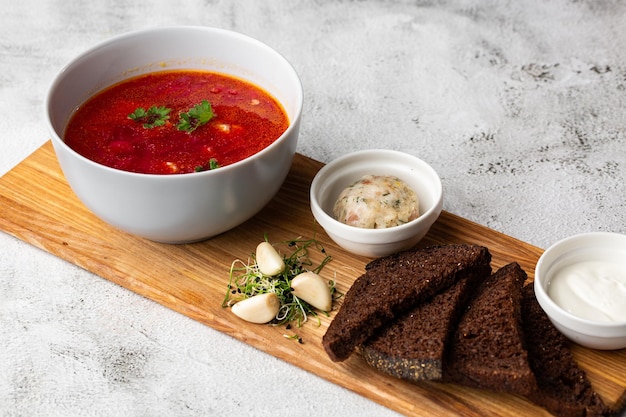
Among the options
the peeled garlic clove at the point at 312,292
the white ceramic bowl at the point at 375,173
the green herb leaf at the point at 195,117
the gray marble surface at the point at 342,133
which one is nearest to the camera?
the gray marble surface at the point at 342,133

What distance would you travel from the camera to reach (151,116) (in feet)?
12.4

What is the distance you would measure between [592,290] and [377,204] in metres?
0.90

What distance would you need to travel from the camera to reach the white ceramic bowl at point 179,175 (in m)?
3.37

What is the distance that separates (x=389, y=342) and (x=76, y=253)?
4.57ft

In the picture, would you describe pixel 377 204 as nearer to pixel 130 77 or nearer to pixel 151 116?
pixel 151 116

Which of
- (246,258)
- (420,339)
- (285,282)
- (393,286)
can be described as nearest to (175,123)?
(246,258)

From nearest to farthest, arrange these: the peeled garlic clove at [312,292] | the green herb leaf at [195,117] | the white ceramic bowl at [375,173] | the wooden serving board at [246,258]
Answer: the wooden serving board at [246,258] → the peeled garlic clove at [312,292] → the white ceramic bowl at [375,173] → the green herb leaf at [195,117]

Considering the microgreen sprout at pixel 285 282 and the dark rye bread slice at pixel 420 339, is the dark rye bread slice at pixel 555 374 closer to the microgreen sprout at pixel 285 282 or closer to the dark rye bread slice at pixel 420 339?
the dark rye bread slice at pixel 420 339

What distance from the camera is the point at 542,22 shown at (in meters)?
5.59

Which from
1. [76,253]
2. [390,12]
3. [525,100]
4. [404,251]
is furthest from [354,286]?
[390,12]

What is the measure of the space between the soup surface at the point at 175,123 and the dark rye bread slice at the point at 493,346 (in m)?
1.12

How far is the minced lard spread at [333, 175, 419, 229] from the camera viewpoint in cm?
357

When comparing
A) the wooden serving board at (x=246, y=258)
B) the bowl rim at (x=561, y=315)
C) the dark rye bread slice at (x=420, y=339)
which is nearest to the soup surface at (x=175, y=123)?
the wooden serving board at (x=246, y=258)

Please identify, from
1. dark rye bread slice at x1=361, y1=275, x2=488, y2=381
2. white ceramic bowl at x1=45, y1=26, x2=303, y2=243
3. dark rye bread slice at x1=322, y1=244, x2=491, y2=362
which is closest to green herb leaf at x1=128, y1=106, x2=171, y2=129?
white ceramic bowl at x1=45, y1=26, x2=303, y2=243
